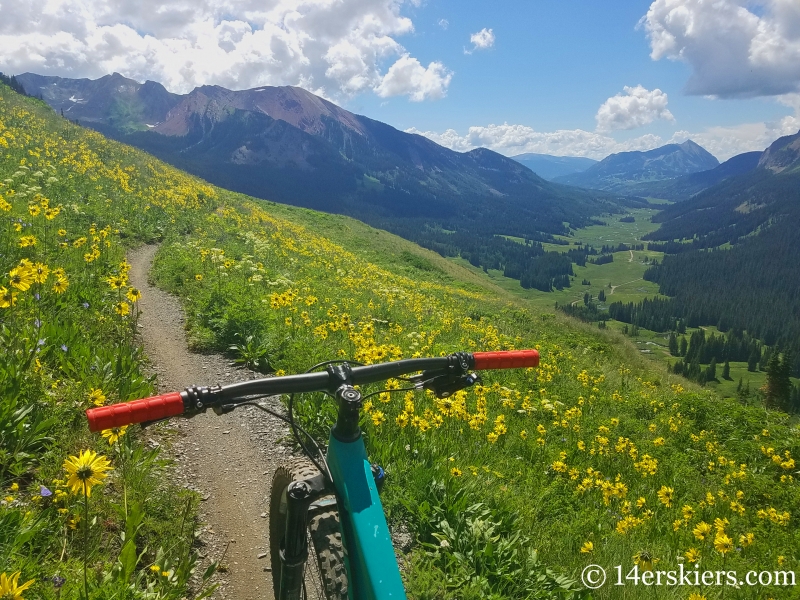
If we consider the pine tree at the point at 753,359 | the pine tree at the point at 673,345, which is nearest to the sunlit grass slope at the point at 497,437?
the pine tree at the point at 673,345

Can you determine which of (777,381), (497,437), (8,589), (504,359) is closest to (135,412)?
(8,589)

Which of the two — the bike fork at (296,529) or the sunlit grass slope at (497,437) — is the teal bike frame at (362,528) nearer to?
the bike fork at (296,529)

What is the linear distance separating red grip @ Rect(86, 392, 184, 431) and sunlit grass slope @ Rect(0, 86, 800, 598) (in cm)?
198

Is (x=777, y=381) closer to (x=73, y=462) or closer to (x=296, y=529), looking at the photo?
(x=296, y=529)

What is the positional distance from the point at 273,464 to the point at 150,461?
4.78 feet

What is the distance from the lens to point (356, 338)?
8250 millimetres

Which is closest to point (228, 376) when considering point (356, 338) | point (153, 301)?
point (356, 338)

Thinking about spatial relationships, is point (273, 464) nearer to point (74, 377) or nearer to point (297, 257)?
point (74, 377)

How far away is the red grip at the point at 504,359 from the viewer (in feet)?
8.82

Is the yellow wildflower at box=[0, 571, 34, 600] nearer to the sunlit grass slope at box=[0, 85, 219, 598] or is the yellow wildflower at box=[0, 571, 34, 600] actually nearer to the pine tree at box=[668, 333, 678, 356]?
the sunlit grass slope at box=[0, 85, 219, 598]

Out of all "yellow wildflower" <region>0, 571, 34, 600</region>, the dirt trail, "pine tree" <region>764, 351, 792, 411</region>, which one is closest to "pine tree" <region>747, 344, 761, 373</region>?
"pine tree" <region>764, 351, 792, 411</region>

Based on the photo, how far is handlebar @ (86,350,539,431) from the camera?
6.14 feet

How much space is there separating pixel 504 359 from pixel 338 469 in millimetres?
1176

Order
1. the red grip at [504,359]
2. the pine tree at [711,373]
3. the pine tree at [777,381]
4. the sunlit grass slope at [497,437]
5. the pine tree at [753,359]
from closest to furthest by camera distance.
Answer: the red grip at [504,359] < the sunlit grass slope at [497,437] < the pine tree at [777,381] < the pine tree at [711,373] < the pine tree at [753,359]
